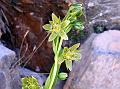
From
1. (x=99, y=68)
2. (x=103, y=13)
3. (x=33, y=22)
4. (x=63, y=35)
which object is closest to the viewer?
(x=63, y=35)

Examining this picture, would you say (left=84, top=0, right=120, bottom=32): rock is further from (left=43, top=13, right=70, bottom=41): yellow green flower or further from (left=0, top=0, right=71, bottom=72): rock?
(left=43, top=13, right=70, bottom=41): yellow green flower

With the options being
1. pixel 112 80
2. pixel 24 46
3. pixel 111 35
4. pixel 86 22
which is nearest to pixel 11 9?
pixel 24 46

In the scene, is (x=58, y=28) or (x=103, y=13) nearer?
(x=58, y=28)

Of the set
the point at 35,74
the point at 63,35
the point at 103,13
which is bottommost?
the point at 35,74

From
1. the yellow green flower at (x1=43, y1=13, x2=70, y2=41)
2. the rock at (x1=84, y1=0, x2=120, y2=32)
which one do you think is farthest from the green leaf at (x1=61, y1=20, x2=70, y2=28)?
the rock at (x1=84, y1=0, x2=120, y2=32)

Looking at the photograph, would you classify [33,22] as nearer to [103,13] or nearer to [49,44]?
[49,44]

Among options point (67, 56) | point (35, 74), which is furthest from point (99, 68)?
point (35, 74)

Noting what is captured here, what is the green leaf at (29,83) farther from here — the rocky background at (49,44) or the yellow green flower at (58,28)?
the yellow green flower at (58,28)
